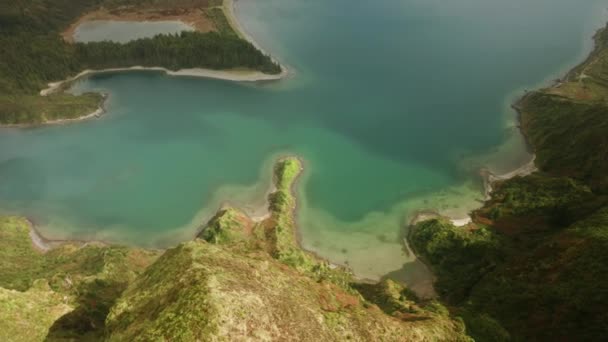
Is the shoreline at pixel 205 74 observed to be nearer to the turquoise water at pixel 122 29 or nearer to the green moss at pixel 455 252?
the turquoise water at pixel 122 29

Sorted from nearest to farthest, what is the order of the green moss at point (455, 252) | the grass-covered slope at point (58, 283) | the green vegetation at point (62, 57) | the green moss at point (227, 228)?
the grass-covered slope at point (58, 283)
the green moss at point (455, 252)
the green moss at point (227, 228)
the green vegetation at point (62, 57)

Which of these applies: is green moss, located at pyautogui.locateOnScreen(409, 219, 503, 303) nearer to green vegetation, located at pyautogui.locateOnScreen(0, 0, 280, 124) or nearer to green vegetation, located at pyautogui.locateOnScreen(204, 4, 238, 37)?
green vegetation, located at pyautogui.locateOnScreen(0, 0, 280, 124)

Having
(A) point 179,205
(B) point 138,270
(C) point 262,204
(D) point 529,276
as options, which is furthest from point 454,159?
(B) point 138,270

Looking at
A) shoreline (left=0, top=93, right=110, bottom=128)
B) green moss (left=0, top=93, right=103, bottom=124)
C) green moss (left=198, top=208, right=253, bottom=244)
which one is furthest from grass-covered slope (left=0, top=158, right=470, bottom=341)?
green moss (left=0, top=93, right=103, bottom=124)

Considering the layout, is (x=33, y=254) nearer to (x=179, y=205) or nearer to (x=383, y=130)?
(x=179, y=205)

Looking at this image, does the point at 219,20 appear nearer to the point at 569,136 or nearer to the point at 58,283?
the point at 58,283

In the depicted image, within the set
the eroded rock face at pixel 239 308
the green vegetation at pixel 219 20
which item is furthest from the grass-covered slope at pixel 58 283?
the green vegetation at pixel 219 20

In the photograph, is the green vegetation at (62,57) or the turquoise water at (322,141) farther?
the green vegetation at (62,57)
